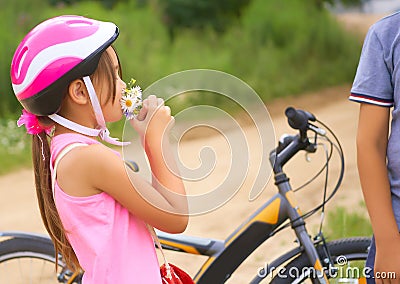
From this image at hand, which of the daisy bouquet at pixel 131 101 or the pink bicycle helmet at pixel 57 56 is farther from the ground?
the pink bicycle helmet at pixel 57 56

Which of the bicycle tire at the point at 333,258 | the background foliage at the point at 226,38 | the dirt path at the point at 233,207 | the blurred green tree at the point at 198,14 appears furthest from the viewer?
the blurred green tree at the point at 198,14

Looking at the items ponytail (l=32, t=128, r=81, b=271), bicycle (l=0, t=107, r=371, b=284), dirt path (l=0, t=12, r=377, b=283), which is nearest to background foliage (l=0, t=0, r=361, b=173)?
dirt path (l=0, t=12, r=377, b=283)

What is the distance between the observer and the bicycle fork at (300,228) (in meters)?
2.52

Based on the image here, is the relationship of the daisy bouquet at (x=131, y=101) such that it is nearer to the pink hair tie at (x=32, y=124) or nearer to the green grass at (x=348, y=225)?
the pink hair tie at (x=32, y=124)

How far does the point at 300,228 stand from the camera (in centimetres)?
255

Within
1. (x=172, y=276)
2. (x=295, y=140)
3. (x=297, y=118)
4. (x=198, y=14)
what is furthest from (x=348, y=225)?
(x=198, y=14)

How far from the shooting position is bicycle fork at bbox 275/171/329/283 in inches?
99.3

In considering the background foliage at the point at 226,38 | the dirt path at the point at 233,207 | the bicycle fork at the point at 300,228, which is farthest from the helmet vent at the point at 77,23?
the background foliage at the point at 226,38

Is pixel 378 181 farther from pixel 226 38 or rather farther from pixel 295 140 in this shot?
pixel 226 38

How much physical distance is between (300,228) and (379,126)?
0.78 metres

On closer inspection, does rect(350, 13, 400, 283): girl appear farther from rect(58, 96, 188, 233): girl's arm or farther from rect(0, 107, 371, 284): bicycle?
rect(0, 107, 371, 284): bicycle

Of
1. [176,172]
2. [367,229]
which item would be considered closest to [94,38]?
[176,172]

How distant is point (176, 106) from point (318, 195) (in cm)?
279

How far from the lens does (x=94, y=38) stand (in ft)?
5.98
